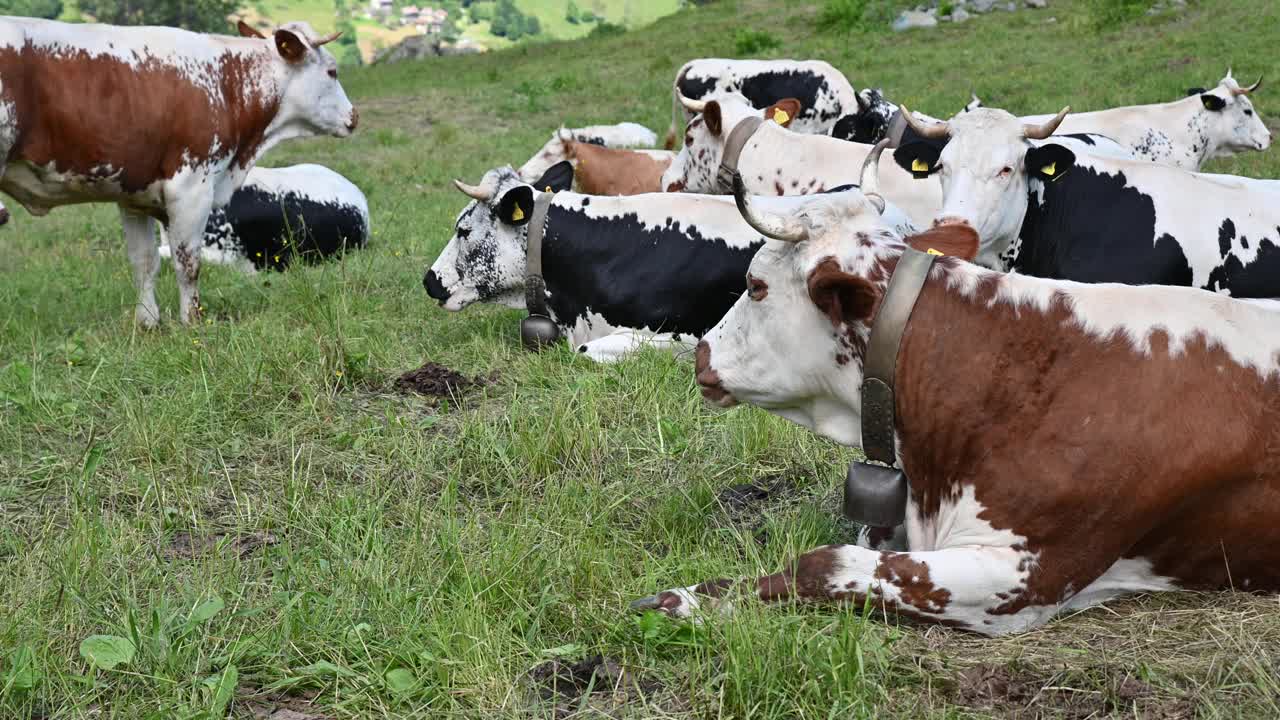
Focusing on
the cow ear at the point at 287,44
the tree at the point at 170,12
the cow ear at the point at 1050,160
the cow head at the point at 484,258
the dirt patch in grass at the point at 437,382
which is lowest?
the tree at the point at 170,12

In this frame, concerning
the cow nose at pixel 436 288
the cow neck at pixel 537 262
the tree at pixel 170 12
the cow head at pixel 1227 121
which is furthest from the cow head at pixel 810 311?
the tree at pixel 170 12

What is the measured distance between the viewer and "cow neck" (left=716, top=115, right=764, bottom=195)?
859 centimetres

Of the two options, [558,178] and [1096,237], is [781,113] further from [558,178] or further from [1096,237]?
[1096,237]

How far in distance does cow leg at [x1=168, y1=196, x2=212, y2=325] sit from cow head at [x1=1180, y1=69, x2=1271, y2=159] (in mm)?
8023

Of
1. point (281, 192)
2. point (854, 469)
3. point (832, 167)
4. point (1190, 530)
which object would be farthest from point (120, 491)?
point (281, 192)

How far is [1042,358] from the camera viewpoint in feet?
11.6

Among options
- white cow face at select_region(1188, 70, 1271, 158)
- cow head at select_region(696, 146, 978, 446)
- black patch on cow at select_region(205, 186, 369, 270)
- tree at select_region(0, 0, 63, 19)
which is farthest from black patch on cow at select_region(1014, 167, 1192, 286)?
tree at select_region(0, 0, 63, 19)

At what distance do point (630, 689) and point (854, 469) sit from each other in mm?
942

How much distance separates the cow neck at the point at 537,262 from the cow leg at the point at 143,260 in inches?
96.9

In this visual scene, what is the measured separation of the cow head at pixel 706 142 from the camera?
347 inches

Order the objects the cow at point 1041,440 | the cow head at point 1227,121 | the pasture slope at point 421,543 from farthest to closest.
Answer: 1. the cow head at point 1227,121
2. the cow at point 1041,440
3. the pasture slope at point 421,543

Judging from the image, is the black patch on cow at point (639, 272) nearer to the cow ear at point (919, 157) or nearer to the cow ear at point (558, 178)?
the cow ear at point (558, 178)

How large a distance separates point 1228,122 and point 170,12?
180ft

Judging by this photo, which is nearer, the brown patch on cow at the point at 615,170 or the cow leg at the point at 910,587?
the cow leg at the point at 910,587
